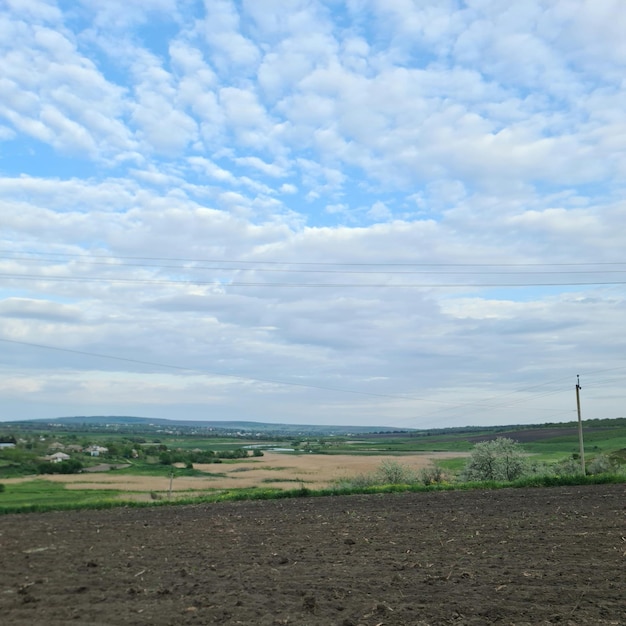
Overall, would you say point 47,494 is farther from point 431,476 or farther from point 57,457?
point 431,476

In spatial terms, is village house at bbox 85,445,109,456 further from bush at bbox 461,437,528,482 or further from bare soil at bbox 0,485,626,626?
bare soil at bbox 0,485,626,626

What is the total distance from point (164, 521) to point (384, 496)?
36.2 ft

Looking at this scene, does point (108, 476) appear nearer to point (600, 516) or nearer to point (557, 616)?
point (600, 516)

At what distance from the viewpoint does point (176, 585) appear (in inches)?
409

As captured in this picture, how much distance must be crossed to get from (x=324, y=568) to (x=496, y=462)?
1229 inches

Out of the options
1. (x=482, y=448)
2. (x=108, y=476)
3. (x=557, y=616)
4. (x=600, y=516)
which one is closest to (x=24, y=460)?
(x=108, y=476)

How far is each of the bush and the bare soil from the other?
18968 mm

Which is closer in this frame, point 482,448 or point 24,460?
point 24,460

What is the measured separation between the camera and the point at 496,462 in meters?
40.1

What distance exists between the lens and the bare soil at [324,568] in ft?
28.1

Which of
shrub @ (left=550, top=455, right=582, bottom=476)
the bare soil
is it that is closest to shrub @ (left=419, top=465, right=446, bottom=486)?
shrub @ (left=550, top=455, right=582, bottom=476)

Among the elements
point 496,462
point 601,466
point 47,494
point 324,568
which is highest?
point 324,568

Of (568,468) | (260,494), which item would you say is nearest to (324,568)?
(260,494)

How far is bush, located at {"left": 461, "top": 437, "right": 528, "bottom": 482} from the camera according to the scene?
3969 cm
